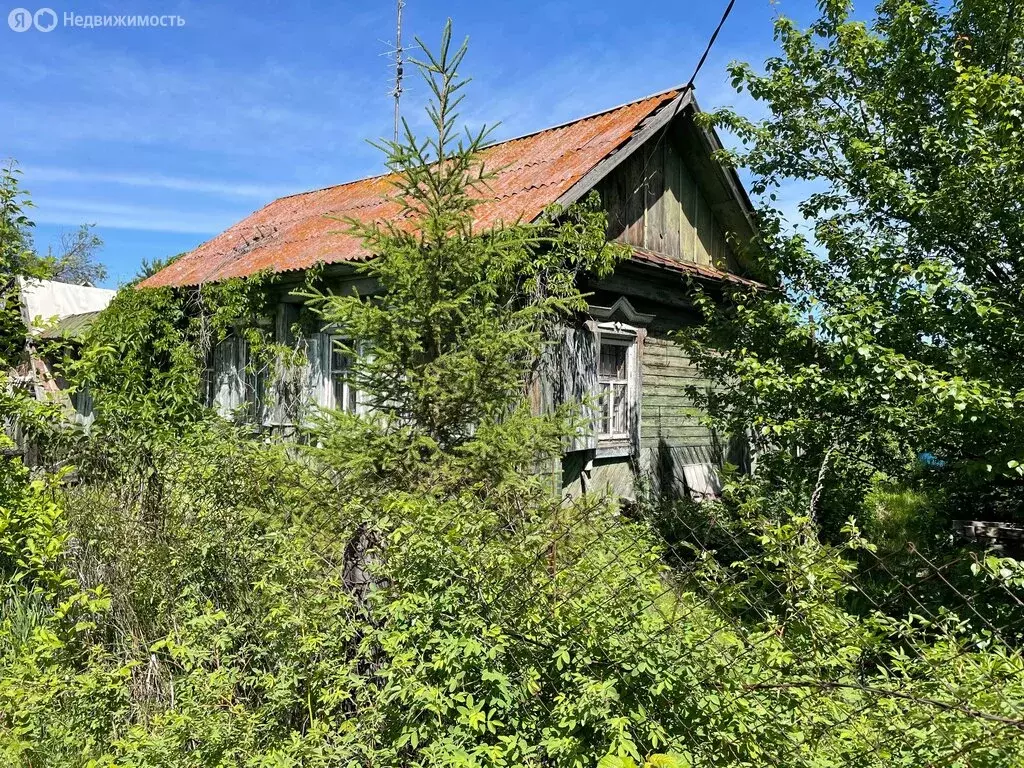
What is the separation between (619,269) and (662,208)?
6.26 feet

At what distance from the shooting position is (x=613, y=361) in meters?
8.29

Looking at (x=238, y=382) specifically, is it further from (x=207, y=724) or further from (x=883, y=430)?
(x=883, y=430)

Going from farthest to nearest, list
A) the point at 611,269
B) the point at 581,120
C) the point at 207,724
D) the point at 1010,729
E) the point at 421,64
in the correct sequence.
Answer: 1. the point at 581,120
2. the point at 611,269
3. the point at 421,64
4. the point at 207,724
5. the point at 1010,729

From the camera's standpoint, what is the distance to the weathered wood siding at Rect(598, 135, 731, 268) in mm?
8328

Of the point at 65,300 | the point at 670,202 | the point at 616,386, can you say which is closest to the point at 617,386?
the point at 616,386

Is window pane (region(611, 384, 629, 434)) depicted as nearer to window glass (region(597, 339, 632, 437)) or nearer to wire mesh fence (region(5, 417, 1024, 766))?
window glass (region(597, 339, 632, 437))

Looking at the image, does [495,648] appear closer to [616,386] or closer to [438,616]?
[438,616]

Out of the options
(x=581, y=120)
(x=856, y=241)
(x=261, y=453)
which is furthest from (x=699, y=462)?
(x=261, y=453)

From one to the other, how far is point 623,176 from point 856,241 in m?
3.30

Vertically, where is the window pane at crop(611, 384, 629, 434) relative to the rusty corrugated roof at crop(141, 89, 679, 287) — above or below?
below

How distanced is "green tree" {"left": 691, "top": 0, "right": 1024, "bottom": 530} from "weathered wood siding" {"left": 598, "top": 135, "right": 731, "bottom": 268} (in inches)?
66.3

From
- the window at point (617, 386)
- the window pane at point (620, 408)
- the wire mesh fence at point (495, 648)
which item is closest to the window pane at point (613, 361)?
the window at point (617, 386)

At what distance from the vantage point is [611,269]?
6.57 metres

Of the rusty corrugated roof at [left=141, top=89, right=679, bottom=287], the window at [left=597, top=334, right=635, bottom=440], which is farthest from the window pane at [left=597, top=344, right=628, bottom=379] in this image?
the rusty corrugated roof at [left=141, top=89, right=679, bottom=287]
